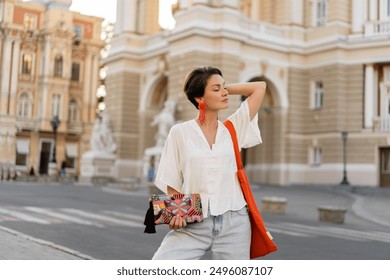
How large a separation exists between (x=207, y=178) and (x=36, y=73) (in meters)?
11.5

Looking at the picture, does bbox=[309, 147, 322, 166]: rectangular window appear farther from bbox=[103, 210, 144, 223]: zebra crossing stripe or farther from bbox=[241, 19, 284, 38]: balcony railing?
bbox=[103, 210, 144, 223]: zebra crossing stripe

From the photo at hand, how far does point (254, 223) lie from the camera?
327 cm

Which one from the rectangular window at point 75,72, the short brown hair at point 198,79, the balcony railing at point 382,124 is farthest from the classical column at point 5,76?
the balcony railing at point 382,124

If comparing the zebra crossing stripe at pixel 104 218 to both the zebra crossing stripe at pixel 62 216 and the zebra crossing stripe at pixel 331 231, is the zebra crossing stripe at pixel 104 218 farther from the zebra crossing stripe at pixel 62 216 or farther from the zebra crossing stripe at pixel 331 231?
the zebra crossing stripe at pixel 331 231

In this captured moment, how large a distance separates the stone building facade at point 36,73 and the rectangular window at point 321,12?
1404 centimetres

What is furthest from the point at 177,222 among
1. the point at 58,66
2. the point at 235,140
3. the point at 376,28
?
the point at 376,28

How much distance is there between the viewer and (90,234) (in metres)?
8.88

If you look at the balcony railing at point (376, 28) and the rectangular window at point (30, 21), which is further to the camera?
the balcony railing at point (376, 28)

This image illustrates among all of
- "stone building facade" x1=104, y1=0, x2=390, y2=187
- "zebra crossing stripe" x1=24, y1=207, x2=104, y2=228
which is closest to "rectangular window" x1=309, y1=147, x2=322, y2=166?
"stone building facade" x1=104, y1=0, x2=390, y2=187

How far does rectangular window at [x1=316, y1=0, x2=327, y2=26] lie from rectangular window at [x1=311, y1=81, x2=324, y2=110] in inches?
116

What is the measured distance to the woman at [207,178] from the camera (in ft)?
10.4

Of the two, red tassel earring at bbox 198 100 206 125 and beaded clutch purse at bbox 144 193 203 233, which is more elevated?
red tassel earring at bbox 198 100 206 125

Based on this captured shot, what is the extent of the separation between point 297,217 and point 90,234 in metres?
6.86

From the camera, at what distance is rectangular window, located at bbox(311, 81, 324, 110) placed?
1121 inches
